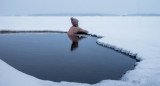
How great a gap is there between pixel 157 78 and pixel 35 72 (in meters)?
3.31

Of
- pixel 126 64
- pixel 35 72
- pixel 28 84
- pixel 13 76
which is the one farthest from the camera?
pixel 126 64

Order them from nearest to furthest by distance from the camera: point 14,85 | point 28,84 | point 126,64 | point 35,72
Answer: point 14,85 → point 28,84 → point 35,72 → point 126,64

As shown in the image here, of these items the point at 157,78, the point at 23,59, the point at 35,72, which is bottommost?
the point at 23,59

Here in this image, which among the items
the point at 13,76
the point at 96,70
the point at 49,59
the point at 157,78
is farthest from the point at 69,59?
the point at 157,78

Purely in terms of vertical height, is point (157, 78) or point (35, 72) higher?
point (157, 78)

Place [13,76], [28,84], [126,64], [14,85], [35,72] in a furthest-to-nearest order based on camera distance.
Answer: [126,64]
[35,72]
[13,76]
[28,84]
[14,85]

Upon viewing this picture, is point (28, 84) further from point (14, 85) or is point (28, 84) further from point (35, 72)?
point (35, 72)

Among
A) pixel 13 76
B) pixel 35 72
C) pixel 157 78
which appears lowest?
pixel 35 72

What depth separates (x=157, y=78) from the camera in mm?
4168

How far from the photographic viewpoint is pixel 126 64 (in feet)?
20.8

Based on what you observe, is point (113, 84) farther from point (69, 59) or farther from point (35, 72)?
point (69, 59)

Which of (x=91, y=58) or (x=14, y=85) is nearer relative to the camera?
(x=14, y=85)

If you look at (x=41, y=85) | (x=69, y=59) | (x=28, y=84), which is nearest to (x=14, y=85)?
(x=28, y=84)

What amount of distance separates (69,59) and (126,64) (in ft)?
6.98
